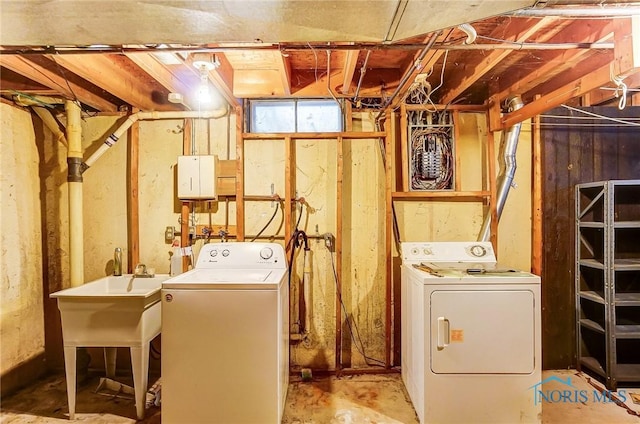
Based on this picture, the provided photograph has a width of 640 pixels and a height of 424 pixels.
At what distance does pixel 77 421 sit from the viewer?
6.88ft

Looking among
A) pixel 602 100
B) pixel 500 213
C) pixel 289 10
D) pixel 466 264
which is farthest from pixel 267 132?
pixel 602 100

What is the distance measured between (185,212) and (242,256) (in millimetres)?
710

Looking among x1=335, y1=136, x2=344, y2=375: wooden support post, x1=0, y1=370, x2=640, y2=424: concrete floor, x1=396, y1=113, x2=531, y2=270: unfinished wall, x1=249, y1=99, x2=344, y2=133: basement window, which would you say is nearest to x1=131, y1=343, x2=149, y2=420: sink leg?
x1=0, y1=370, x2=640, y2=424: concrete floor

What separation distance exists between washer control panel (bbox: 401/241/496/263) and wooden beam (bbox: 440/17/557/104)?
1169 mm

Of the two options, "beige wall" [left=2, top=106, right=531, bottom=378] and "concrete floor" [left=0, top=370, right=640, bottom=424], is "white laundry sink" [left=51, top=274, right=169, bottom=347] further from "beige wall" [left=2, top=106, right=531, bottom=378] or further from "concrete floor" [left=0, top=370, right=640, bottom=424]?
"beige wall" [left=2, top=106, right=531, bottom=378]

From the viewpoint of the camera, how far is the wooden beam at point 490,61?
5.49ft

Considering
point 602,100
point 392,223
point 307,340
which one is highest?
point 602,100

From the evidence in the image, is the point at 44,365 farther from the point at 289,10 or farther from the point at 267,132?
the point at 289,10

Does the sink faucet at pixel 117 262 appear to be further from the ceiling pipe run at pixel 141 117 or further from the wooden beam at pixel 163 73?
the wooden beam at pixel 163 73

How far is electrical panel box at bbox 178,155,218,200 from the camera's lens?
2615 millimetres

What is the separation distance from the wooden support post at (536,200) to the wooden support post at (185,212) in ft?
9.35

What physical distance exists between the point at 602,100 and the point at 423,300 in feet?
8.13

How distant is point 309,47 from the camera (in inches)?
62.5

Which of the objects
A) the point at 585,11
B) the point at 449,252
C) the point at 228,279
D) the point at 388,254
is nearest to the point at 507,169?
the point at 449,252
